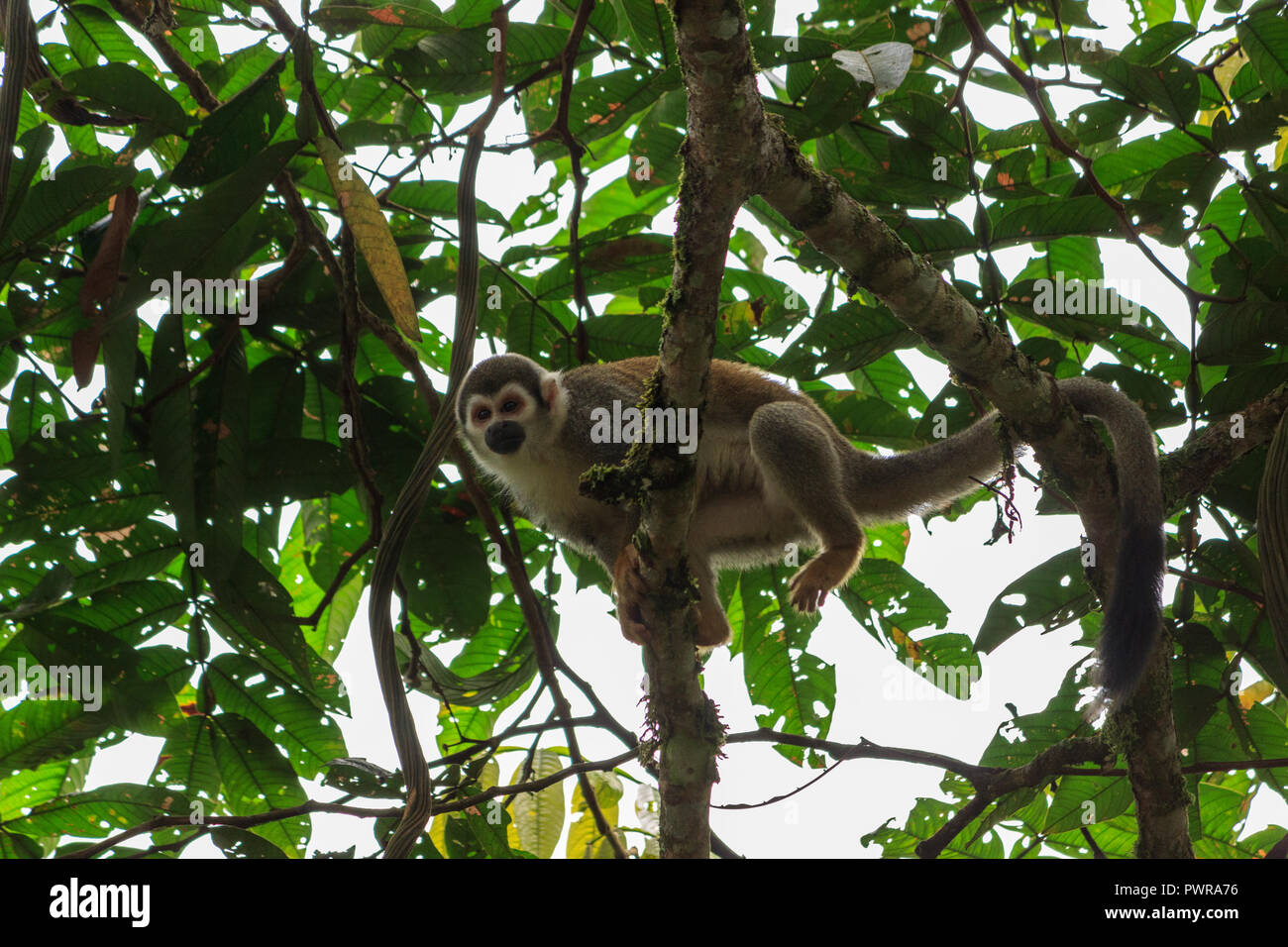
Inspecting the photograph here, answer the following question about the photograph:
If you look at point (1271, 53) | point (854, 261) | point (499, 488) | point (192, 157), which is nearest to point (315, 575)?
point (499, 488)

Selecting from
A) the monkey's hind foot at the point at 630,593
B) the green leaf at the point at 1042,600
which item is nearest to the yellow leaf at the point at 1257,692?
the green leaf at the point at 1042,600

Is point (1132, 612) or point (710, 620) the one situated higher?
point (710, 620)

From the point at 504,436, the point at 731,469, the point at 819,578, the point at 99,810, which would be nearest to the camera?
the point at 99,810

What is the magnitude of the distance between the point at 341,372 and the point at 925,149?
1779 millimetres

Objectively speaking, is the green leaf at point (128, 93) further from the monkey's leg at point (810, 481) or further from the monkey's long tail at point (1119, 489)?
the monkey's long tail at point (1119, 489)

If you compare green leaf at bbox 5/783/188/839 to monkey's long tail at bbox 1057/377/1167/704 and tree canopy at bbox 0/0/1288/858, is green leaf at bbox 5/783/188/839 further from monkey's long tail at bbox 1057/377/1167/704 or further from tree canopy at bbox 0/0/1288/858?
monkey's long tail at bbox 1057/377/1167/704

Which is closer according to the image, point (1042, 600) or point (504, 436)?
point (1042, 600)

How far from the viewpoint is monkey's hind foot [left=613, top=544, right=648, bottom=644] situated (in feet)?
8.57

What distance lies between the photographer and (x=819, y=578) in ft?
10.8

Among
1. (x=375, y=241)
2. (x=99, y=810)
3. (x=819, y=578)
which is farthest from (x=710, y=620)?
(x=99, y=810)

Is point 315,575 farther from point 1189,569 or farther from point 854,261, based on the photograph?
point 1189,569

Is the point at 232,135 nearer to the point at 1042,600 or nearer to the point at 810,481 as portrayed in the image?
the point at 810,481

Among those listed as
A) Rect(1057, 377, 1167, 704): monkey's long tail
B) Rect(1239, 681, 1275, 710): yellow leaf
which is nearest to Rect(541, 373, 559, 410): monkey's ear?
Rect(1057, 377, 1167, 704): monkey's long tail

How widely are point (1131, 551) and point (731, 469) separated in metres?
1.57
